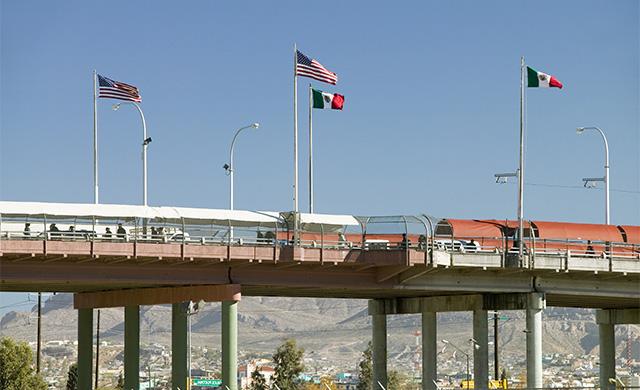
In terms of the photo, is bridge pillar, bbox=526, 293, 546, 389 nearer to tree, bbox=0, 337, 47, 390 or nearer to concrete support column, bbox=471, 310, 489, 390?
concrete support column, bbox=471, 310, 489, 390

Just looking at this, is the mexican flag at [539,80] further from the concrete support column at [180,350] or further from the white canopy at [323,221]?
the concrete support column at [180,350]

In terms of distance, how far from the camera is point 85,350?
3762 inches

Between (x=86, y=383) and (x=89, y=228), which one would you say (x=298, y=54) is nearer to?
(x=89, y=228)

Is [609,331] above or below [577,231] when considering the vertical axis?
below

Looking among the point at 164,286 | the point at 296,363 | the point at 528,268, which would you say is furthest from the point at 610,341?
the point at 296,363

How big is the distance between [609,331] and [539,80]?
34.1 metres

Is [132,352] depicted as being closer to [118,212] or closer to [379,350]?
[118,212]

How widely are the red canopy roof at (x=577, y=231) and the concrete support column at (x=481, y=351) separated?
7.08 metres

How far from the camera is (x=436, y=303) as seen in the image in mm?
98188

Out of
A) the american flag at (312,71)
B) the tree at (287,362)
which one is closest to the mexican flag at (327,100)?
the american flag at (312,71)

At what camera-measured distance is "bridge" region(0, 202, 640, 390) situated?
7444 centimetres

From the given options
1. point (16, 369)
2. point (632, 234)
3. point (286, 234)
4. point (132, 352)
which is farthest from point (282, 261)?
point (16, 369)

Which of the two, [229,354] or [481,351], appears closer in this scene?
[229,354]

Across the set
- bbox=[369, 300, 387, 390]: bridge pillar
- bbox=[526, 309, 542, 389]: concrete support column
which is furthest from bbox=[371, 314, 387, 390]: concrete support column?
bbox=[526, 309, 542, 389]: concrete support column
